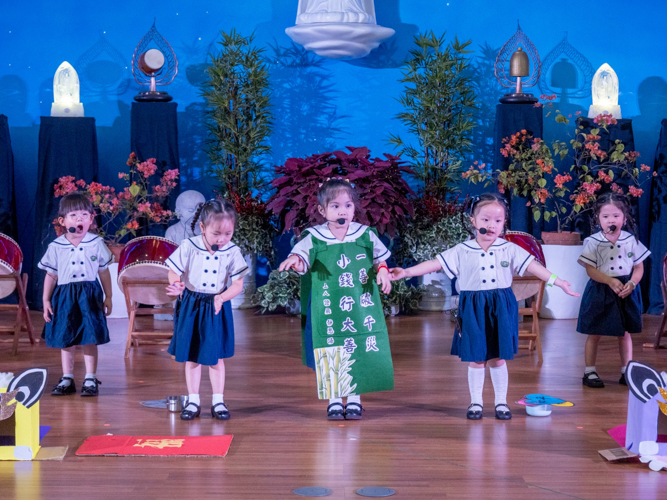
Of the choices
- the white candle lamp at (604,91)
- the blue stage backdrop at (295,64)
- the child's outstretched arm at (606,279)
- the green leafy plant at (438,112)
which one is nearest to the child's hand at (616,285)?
the child's outstretched arm at (606,279)

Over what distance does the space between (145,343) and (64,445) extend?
2.28 metres

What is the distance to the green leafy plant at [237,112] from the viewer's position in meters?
7.25

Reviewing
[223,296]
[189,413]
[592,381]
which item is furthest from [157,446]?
[592,381]

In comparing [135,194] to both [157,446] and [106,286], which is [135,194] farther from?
[157,446]

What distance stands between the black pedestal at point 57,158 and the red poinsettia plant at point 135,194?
12cm

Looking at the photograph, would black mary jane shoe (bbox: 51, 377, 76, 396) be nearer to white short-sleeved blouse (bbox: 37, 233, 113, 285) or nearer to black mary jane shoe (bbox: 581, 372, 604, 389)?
white short-sleeved blouse (bbox: 37, 233, 113, 285)

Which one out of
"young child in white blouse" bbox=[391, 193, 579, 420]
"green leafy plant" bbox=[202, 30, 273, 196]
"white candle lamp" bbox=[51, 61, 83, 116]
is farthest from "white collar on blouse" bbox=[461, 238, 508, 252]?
"white candle lamp" bbox=[51, 61, 83, 116]

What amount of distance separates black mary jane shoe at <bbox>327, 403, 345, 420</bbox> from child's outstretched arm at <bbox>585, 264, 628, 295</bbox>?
167 centimetres

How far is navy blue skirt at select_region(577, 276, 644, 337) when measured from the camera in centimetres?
438

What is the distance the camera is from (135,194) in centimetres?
684

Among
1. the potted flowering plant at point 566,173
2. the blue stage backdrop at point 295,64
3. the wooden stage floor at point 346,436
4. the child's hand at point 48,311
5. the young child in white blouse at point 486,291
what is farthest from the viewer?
the blue stage backdrop at point 295,64

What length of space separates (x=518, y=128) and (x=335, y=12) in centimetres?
198

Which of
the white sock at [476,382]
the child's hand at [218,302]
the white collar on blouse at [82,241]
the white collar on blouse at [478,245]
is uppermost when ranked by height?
the white collar on blouse at [82,241]

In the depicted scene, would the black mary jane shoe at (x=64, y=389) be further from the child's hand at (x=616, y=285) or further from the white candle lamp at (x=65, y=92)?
the white candle lamp at (x=65, y=92)
